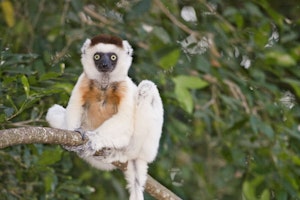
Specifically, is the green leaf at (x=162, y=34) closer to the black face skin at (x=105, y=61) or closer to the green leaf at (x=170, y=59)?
the green leaf at (x=170, y=59)

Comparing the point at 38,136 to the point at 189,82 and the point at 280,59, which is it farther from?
the point at 280,59

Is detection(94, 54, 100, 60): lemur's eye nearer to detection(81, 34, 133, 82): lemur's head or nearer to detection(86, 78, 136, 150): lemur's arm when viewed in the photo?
detection(81, 34, 133, 82): lemur's head

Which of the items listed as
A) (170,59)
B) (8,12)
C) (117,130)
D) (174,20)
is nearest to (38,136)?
(117,130)

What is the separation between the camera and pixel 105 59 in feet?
12.0

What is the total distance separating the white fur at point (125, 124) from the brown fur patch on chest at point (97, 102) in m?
0.03

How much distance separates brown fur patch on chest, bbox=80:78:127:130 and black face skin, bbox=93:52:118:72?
0.07 metres

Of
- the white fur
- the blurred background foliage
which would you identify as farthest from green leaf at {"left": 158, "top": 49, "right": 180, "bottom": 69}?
the white fur

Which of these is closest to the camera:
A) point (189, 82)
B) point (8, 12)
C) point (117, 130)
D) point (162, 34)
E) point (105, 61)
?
point (117, 130)

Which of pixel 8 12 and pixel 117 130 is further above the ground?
pixel 8 12

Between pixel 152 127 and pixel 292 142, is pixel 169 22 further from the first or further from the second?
pixel 152 127

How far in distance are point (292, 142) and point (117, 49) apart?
152 cm

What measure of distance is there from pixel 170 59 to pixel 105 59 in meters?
0.72

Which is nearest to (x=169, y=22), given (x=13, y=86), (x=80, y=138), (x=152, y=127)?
(x=13, y=86)

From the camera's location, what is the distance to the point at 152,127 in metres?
3.46
